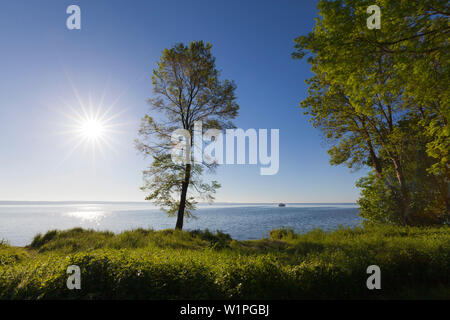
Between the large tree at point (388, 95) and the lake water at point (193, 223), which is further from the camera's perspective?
the lake water at point (193, 223)

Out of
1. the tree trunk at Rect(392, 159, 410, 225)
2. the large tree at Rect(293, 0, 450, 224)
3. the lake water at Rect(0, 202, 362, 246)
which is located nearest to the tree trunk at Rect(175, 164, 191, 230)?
the lake water at Rect(0, 202, 362, 246)

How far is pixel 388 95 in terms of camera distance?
11.0 meters

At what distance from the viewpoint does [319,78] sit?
14984 mm

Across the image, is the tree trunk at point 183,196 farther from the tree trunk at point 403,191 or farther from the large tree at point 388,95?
the tree trunk at point 403,191

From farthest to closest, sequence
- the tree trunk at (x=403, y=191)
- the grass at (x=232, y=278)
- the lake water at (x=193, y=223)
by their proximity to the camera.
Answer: the lake water at (x=193, y=223), the tree trunk at (x=403, y=191), the grass at (x=232, y=278)

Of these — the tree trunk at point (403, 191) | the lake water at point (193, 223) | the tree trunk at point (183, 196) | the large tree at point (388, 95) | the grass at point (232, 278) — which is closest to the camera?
the grass at point (232, 278)

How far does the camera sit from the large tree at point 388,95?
675cm

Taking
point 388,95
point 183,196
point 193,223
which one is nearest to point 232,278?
point 183,196

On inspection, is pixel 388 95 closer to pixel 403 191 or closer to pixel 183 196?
pixel 403 191

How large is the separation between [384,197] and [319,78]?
10.8 metres

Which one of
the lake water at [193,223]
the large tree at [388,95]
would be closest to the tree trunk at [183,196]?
the lake water at [193,223]

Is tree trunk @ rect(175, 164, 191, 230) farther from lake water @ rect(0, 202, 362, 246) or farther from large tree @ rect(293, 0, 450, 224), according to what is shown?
large tree @ rect(293, 0, 450, 224)

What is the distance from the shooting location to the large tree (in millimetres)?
6746
